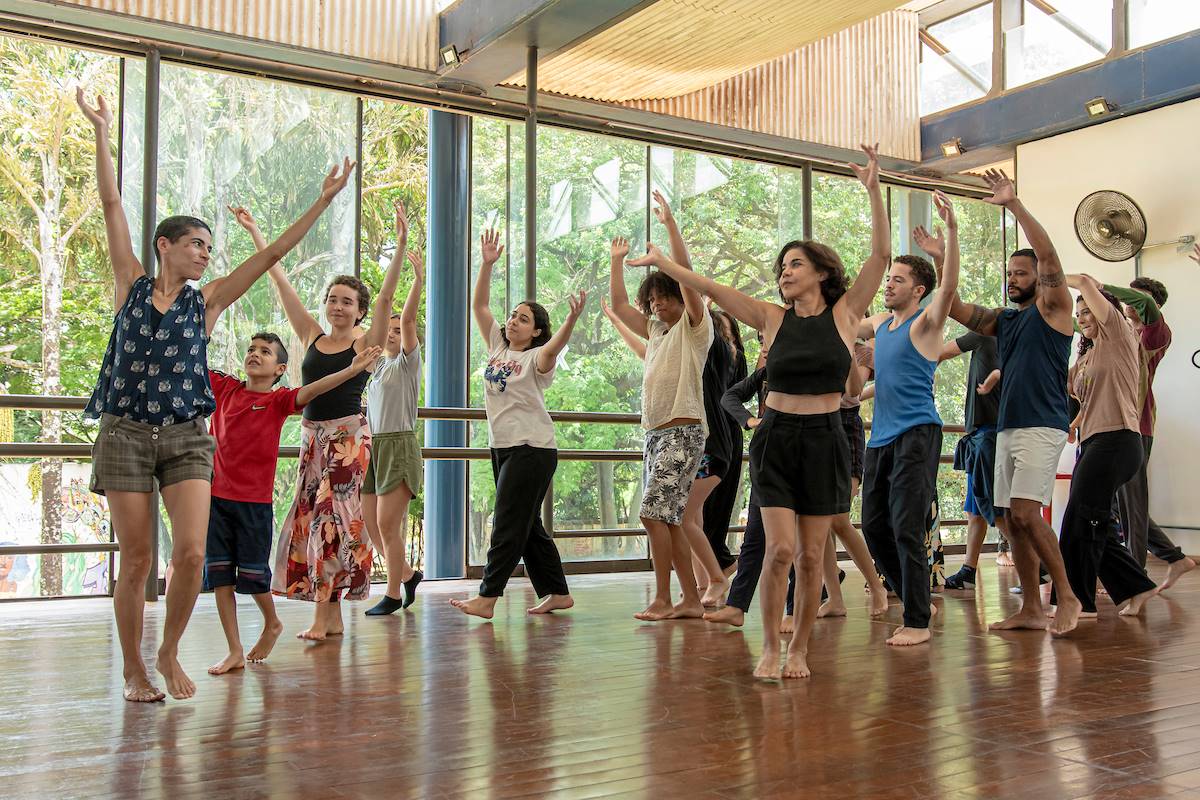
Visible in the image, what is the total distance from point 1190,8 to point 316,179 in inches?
249

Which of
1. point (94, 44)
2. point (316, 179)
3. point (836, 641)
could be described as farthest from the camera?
point (316, 179)

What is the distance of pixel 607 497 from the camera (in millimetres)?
8242

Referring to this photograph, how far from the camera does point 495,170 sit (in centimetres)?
788

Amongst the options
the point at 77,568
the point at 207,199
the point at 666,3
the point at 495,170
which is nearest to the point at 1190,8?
the point at 666,3

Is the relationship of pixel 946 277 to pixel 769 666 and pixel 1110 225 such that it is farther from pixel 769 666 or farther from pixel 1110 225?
pixel 1110 225

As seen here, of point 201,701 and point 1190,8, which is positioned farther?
point 1190,8

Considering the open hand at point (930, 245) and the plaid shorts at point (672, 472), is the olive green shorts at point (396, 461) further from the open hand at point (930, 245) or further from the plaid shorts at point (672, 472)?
the open hand at point (930, 245)

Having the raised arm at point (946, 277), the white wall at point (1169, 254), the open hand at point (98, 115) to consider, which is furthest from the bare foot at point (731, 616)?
the white wall at point (1169, 254)

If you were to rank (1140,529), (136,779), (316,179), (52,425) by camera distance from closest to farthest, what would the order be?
(136,779) < (1140,529) < (316,179) < (52,425)

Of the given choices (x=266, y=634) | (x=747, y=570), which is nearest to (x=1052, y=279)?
(x=747, y=570)

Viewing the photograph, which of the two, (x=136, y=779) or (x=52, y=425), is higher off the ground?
(x=52, y=425)

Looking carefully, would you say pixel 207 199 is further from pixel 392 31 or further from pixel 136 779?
pixel 136 779

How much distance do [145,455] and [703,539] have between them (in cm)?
270

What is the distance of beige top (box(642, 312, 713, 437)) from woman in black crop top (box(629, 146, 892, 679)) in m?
1.09
